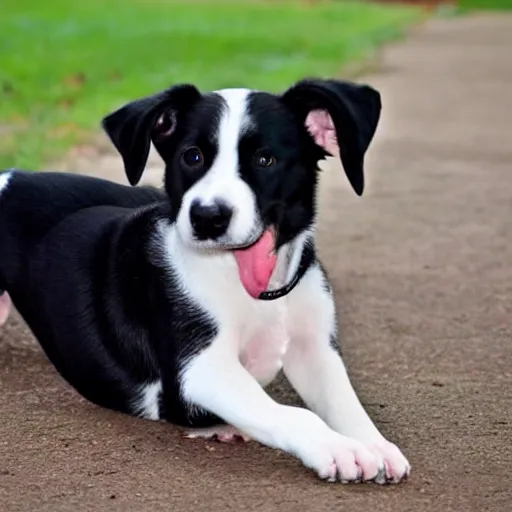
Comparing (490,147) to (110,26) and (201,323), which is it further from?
(110,26)

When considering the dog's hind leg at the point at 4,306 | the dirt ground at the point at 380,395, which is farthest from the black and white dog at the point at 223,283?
the dog's hind leg at the point at 4,306

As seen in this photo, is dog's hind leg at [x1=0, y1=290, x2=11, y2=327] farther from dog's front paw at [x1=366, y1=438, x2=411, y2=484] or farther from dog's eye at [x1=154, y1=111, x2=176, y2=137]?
dog's front paw at [x1=366, y1=438, x2=411, y2=484]

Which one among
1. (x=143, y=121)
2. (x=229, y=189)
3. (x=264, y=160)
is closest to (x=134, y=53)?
(x=143, y=121)

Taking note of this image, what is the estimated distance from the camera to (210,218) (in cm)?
351

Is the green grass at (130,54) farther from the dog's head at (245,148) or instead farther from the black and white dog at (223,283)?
the dog's head at (245,148)

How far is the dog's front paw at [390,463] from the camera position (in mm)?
3494

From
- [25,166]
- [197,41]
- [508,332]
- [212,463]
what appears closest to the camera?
[212,463]

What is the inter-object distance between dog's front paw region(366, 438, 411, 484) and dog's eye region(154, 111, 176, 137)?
3.80 ft

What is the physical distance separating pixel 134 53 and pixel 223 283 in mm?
15028

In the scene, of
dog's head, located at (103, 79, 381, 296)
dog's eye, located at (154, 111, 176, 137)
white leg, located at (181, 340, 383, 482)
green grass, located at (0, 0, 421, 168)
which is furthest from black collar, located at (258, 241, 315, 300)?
green grass, located at (0, 0, 421, 168)

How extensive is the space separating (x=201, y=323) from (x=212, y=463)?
0.42 metres

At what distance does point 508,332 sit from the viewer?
5043mm

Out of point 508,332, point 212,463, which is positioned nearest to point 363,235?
point 508,332

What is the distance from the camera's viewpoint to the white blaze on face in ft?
11.6
